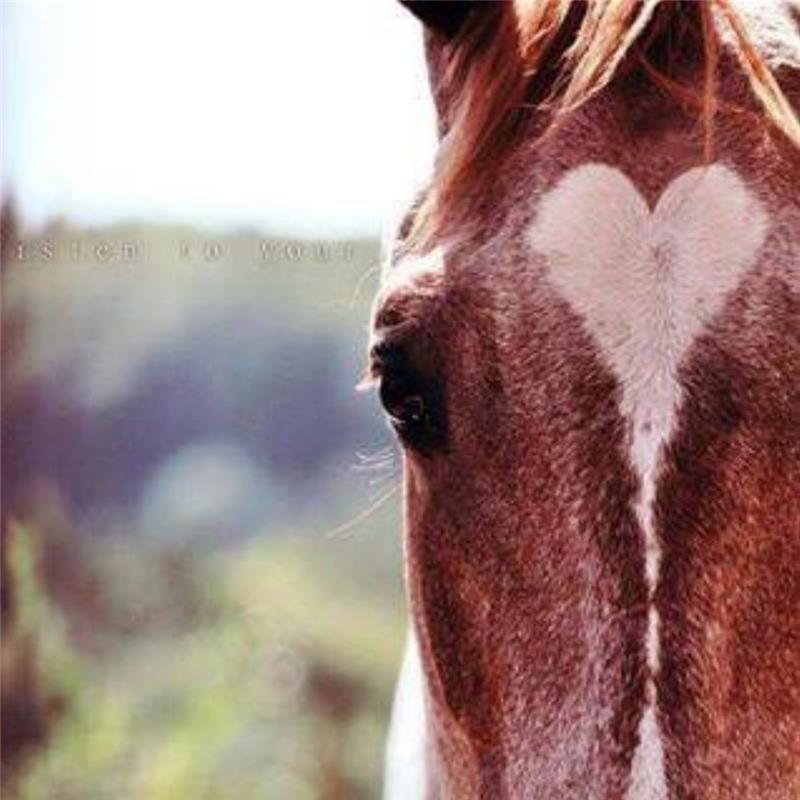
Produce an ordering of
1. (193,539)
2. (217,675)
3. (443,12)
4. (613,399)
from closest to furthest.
Result: (613,399), (443,12), (217,675), (193,539)

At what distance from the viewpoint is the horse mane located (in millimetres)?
1753

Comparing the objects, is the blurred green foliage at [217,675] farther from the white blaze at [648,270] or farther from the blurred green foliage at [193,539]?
the white blaze at [648,270]

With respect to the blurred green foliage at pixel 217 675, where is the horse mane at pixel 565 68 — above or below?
above

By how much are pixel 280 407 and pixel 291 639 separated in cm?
60

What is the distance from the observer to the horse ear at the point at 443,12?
1892 mm

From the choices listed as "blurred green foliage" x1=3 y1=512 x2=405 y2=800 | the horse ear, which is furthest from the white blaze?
"blurred green foliage" x1=3 y1=512 x2=405 y2=800

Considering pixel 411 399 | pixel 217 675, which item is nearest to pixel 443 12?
pixel 411 399

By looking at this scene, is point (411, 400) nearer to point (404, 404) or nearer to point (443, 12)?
point (404, 404)

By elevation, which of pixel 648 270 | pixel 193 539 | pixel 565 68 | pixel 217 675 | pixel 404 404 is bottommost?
pixel 217 675

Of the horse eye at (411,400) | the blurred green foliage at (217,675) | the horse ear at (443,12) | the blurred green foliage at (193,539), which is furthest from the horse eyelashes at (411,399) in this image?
the blurred green foliage at (217,675)

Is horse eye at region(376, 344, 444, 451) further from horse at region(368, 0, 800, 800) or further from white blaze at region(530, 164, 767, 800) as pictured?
white blaze at region(530, 164, 767, 800)

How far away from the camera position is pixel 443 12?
1.91 metres

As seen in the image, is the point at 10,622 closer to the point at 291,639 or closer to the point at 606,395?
the point at 291,639

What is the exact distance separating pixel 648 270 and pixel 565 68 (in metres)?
0.28
